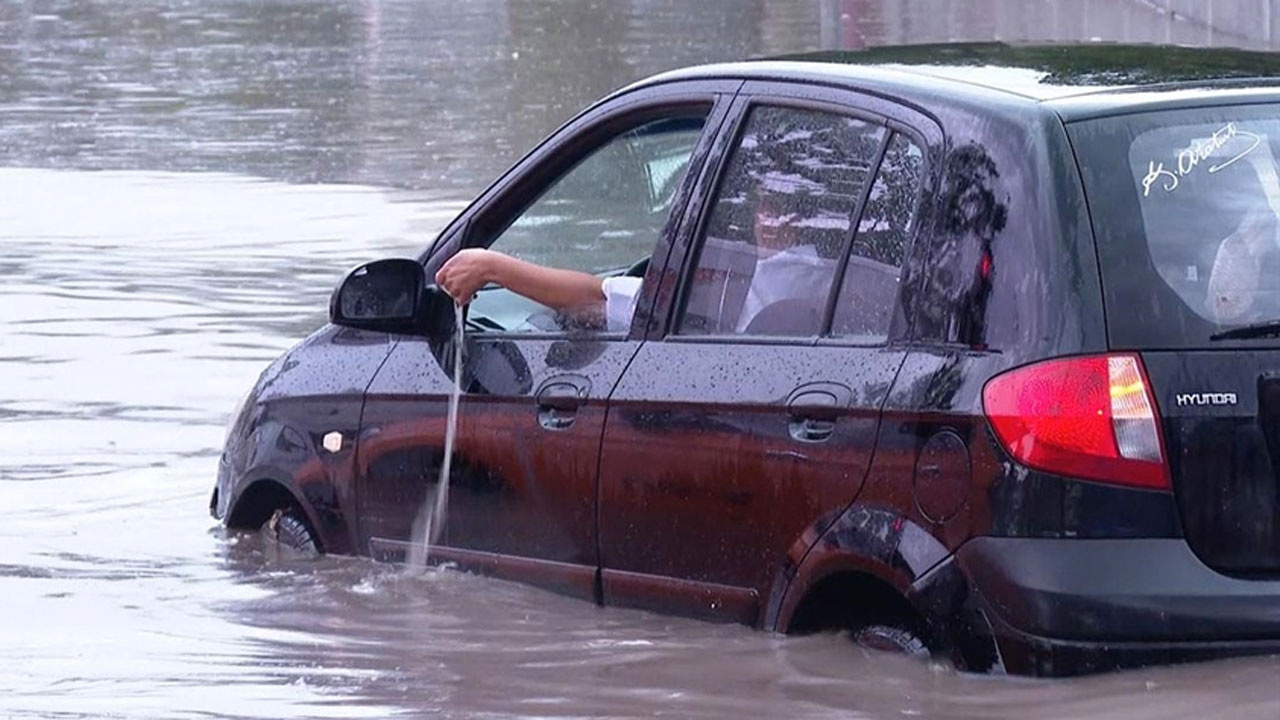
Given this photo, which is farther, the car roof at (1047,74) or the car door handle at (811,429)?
the car door handle at (811,429)

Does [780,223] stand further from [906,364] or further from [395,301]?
[395,301]

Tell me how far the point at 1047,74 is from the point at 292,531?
275cm

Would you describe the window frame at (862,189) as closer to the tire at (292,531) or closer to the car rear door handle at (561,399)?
the car rear door handle at (561,399)

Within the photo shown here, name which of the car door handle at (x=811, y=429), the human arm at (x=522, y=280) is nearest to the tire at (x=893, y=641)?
the car door handle at (x=811, y=429)

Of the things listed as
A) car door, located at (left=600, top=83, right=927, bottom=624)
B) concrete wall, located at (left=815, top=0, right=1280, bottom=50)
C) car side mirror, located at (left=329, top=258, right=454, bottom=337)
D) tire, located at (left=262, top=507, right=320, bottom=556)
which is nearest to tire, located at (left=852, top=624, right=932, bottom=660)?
car door, located at (left=600, top=83, right=927, bottom=624)

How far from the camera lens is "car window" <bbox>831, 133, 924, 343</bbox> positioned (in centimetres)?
545

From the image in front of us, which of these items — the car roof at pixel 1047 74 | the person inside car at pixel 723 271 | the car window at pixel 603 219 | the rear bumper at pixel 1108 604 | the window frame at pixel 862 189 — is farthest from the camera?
the car window at pixel 603 219

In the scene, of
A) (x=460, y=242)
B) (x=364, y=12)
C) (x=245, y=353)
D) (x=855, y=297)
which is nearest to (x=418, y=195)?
(x=245, y=353)

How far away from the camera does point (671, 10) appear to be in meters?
46.3

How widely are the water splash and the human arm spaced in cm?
8

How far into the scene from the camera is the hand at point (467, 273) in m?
6.59

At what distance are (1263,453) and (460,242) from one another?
7.79 ft
